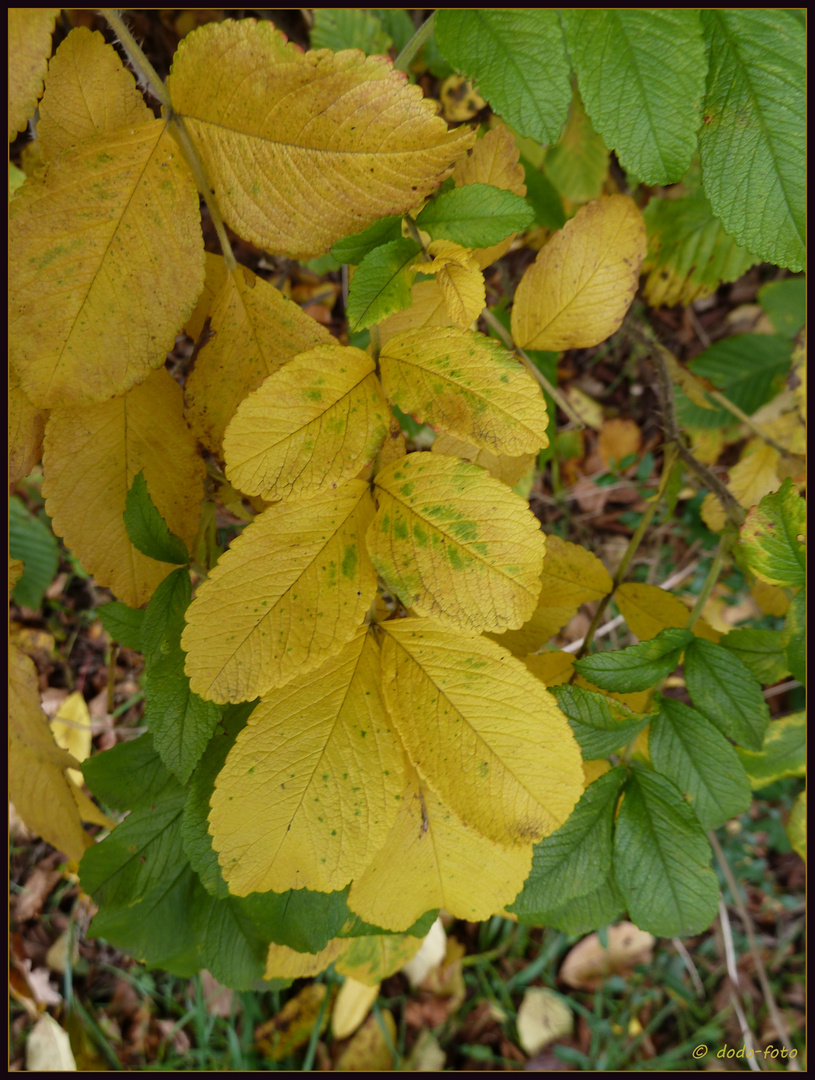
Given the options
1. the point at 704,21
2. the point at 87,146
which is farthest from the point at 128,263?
the point at 704,21

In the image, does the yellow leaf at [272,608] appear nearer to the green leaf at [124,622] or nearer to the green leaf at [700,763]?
the green leaf at [124,622]

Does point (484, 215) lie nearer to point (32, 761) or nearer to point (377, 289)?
point (377, 289)

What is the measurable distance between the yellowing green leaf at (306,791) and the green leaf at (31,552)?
4.27ft

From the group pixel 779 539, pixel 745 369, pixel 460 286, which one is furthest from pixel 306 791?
pixel 745 369

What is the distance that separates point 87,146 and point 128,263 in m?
0.12

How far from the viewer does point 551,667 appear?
0.95 meters

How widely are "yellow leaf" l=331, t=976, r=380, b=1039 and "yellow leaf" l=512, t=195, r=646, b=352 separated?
178cm

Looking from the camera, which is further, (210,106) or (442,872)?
(442,872)

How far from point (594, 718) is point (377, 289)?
54 cm

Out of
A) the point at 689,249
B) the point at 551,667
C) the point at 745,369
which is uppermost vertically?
the point at 689,249

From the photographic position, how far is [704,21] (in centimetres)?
75

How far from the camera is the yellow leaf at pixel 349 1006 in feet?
6.18

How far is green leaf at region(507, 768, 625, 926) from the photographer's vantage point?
88 centimetres

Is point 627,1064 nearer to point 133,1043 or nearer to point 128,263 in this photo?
point 133,1043
